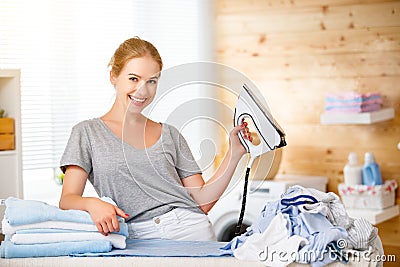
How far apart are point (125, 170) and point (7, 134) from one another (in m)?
0.97

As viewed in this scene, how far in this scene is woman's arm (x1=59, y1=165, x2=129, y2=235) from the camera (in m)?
1.94

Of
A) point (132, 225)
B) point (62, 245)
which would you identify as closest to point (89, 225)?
point (62, 245)

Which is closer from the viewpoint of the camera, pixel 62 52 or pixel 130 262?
pixel 130 262

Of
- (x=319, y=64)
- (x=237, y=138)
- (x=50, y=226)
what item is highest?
(x=319, y=64)

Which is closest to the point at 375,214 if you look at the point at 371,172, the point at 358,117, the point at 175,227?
the point at 371,172

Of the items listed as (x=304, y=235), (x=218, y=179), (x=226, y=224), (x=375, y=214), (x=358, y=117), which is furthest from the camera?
(x=226, y=224)

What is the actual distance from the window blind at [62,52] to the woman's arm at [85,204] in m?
1.43

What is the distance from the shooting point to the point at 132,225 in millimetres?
2166

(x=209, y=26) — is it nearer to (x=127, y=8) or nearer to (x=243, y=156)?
(x=127, y=8)

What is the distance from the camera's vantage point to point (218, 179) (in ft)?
7.44

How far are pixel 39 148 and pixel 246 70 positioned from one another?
140cm

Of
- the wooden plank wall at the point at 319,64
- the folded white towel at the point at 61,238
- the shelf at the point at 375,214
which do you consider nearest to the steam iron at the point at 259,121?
the folded white towel at the point at 61,238

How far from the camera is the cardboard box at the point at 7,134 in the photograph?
295 cm

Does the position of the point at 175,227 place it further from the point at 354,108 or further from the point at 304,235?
the point at 354,108
